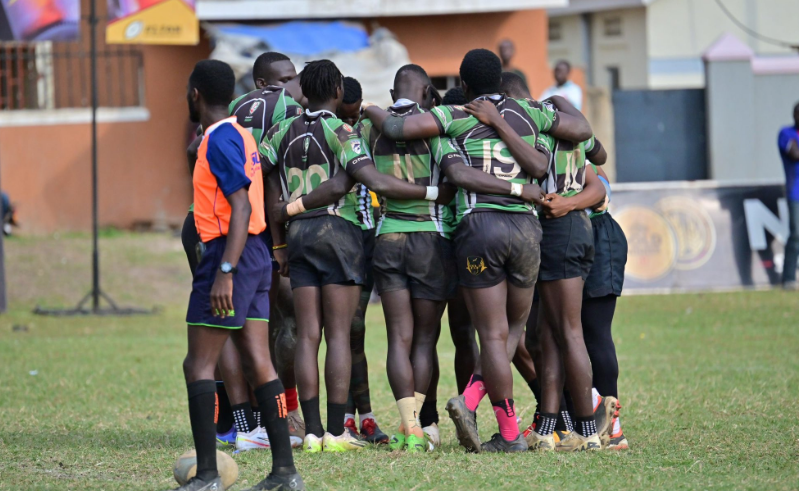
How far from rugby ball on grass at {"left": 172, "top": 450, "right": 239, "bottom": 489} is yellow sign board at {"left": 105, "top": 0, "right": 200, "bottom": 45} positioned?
9.61 metres

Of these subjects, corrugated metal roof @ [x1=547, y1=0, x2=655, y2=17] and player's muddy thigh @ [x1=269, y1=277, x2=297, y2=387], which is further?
corrugated metal roof @ [x1=547, y1=0, x2=655, y2=17]

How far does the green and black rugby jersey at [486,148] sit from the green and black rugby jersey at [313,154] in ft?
1.78

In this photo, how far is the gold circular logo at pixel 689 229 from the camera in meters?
13.8

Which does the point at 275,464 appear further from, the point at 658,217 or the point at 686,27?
the point at 686,27

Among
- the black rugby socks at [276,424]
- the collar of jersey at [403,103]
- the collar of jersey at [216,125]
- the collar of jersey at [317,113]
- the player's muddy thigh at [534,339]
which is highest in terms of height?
the collar of jersey at [403,103]

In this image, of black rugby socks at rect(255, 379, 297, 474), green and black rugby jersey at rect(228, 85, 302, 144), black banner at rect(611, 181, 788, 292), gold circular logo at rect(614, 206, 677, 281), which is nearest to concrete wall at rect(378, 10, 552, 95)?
black banner at rect(611, 181, 788, 292)

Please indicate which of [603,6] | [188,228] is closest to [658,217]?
[188,228]

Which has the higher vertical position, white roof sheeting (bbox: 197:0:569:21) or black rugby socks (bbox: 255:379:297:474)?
white roof sheeting (bbox: 197:0:569:21)

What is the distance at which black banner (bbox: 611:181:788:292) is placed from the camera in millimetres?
13820

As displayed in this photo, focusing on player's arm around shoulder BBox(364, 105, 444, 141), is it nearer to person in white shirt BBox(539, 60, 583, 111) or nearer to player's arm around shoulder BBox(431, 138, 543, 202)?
player's arm around shoulder BBox(431, 138, 543, 202)

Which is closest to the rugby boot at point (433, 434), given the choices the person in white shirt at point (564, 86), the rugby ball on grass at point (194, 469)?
the rugby ball on grass at point (194, 469)

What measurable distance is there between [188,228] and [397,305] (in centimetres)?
132

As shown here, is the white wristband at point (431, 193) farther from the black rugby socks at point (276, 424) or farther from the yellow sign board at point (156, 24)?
the yellow sign board at point (156, 24)

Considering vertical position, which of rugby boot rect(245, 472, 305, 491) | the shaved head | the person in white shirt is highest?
the person in white shirt
